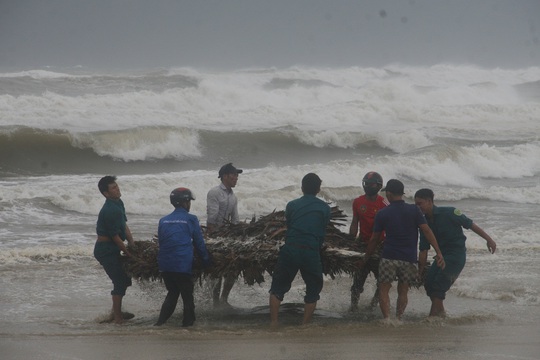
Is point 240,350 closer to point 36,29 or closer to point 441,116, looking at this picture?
point 441,116

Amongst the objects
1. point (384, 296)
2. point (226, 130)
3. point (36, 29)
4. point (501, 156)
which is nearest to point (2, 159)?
point (226, 130)

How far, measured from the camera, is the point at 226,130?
33.0 m

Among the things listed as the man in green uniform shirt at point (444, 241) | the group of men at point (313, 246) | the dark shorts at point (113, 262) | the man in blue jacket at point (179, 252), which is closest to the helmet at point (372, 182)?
the group of men at point (313, 246)

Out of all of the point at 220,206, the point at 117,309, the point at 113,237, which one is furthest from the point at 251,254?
the point at 117,309

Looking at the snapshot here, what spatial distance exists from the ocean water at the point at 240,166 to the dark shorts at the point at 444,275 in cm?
37

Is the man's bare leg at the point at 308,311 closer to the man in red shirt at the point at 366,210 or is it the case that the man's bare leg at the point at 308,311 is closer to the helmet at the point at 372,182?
the man in red shirt at the point at 366,210

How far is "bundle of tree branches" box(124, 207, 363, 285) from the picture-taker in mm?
8734

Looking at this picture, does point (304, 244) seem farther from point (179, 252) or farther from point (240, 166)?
point (240, 166)

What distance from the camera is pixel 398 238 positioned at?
841cm

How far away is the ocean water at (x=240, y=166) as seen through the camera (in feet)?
33.2

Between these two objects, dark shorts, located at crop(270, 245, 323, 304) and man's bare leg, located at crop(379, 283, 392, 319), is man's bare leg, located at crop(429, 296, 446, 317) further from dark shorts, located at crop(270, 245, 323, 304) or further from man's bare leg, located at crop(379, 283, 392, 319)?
dark shorts, located at crop(270, 245, 323, 304)

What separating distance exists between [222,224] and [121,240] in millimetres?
1252

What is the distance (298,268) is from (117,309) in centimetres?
204

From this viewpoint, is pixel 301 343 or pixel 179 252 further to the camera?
pixel 179 252
